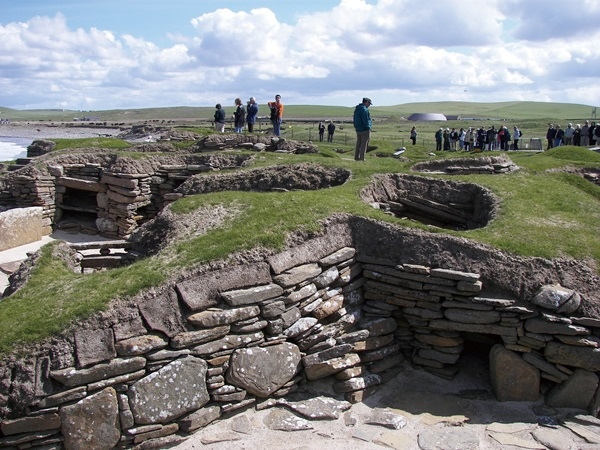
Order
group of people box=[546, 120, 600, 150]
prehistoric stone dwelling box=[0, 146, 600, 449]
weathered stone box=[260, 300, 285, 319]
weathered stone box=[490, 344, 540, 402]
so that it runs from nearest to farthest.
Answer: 1. prehistoric stone dwelling box=[0, 146, 600, 449]
2. weathered stone box=[260, 300, 285, 319]
3. weathered stone box=[490, 344, 540, 402]
4. group of people box=[546, 120, 600, 150]

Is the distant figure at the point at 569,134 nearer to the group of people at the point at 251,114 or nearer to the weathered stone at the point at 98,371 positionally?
the group of people at the point at 251,114

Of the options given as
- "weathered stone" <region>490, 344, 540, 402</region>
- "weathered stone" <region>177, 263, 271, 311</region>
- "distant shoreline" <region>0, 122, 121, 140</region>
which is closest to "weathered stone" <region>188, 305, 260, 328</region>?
"weathered stone" <region>177, 263, 271, 311</region>

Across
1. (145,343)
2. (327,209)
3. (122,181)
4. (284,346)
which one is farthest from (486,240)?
(122,181)

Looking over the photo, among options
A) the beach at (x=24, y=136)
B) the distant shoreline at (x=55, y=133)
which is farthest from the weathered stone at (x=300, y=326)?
the distant shoreline at (x=55, y=133)

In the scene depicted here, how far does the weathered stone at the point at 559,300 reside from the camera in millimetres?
8211

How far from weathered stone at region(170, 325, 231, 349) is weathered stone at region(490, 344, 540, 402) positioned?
4.34 meters

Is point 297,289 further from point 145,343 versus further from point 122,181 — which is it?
point 122,181

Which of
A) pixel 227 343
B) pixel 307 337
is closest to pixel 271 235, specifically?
pixel 307 337

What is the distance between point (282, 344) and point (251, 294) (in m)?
0.95

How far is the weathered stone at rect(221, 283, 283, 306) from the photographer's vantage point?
26.5ft

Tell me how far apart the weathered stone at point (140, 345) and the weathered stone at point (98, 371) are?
0.30 feet

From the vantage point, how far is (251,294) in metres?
8.19

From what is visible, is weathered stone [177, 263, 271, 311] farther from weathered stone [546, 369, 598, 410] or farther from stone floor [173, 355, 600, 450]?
weathered stone [546, 369, 598, 410]

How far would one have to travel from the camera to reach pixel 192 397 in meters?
7.53
